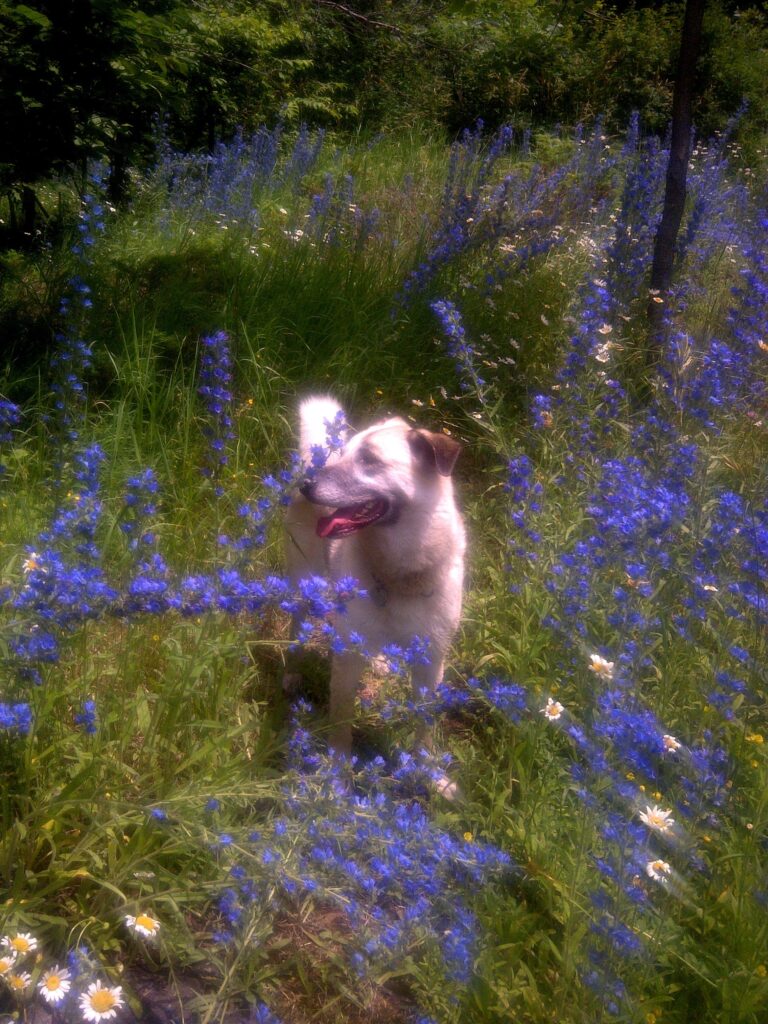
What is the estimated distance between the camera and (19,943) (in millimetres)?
1896

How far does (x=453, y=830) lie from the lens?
2.55m

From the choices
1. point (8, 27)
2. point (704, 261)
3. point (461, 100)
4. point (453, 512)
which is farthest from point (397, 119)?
point (453, 512)

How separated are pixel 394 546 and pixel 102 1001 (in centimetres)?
163

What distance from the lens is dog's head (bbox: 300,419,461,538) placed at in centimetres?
283

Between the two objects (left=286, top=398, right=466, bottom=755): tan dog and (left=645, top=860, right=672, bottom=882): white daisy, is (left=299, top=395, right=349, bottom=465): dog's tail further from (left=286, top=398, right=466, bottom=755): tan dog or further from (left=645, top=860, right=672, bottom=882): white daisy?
(left=645, top=860, right=672, bottom=882): white daisy

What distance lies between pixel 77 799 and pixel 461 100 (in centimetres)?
1169

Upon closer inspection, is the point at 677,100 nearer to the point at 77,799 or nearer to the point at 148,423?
the point at 148,423

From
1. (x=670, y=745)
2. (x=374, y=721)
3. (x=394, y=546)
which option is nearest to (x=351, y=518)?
(x=394, y=546)

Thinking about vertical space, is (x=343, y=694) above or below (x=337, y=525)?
below

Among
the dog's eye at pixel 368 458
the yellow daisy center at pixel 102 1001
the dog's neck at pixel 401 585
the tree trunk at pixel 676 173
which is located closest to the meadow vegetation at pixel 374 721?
the yellow daisy center at pixel 102 1001

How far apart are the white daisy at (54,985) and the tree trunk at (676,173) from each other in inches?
161

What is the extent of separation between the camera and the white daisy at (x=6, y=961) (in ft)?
6.00

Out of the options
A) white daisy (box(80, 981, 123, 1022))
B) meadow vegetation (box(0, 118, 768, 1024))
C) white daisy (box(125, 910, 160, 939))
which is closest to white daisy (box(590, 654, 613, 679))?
meadow vegetation (box(0, 118, 768, 1024))

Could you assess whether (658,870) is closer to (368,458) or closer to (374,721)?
(374,721)
